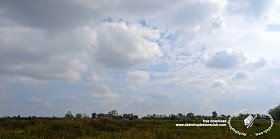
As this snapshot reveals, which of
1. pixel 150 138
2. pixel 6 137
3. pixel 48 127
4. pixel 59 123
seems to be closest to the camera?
pixel 6 137

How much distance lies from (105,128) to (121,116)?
416 inches

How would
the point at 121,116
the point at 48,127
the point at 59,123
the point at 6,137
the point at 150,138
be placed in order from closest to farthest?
the point at 6,137, the point at 150,138, the point at 48,127, the point at 59,123, the point at 121,116

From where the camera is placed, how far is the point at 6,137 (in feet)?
47.2

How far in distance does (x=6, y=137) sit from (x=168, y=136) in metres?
8.24

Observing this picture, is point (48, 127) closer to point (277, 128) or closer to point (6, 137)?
point (6, 137)

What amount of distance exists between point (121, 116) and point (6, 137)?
24.5 m

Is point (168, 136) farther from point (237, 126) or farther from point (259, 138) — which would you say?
A: point (237, 126)

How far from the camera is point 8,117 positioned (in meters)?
28.0

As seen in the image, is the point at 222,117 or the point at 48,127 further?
the point at 222,117

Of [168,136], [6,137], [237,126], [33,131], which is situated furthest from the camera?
[237,126]

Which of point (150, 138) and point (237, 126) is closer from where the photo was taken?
point (150, 138)

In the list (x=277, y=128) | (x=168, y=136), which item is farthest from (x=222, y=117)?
(x=168, y=136)

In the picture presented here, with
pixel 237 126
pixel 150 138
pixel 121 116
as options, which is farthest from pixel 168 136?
pixel 121 116

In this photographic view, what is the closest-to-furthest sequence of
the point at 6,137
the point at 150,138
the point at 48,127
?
the point at 6,137 → the point at 150,138 → the point at 48,127
